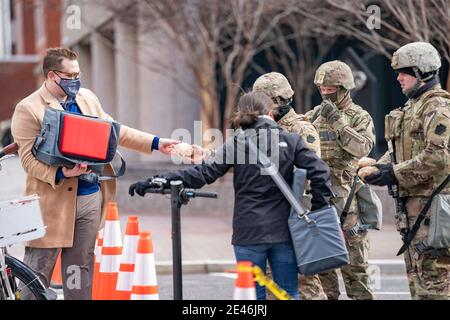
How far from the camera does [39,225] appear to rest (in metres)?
6.21

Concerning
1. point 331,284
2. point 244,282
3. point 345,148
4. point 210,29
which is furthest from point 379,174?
point 210,29

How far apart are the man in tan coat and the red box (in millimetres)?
139

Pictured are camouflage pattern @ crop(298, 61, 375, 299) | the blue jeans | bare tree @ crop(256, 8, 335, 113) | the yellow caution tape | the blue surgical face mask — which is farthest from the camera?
bare tree @ crop(256, 8, 335, 113)

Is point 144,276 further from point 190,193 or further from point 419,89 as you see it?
point 419,89

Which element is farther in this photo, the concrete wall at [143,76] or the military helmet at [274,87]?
the concrete wall at [143,76]

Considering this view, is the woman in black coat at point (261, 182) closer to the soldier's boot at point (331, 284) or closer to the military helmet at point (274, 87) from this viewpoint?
the military helmet at point (274, 87)

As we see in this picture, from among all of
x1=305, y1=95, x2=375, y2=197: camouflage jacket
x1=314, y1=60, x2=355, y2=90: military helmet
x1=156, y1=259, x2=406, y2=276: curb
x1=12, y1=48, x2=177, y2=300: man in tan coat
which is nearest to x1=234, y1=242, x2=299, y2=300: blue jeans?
x1=12, y1=48, x2=177, y2=300: man in tan coat

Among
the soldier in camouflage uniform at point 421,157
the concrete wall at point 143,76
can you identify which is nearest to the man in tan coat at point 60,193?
the soldier in camouflage uniform at point 421,157

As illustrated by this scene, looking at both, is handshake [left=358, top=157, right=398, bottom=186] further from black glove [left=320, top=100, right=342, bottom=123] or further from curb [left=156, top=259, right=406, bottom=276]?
curb [left=156, top=259, right=406, bottom=276]

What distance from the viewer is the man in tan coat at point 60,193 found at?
22.1 ft

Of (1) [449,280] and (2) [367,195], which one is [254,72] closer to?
(2) [367,195]

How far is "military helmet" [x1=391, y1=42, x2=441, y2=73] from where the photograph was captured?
6.36m

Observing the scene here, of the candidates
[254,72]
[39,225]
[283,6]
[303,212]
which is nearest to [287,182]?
[303,212]

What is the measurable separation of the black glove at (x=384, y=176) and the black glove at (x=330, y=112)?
1293 mm
